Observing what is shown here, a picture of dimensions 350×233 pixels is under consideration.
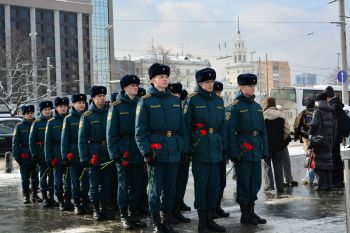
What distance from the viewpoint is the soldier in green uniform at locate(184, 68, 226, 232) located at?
751 cm

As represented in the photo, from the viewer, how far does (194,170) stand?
7.61 metres

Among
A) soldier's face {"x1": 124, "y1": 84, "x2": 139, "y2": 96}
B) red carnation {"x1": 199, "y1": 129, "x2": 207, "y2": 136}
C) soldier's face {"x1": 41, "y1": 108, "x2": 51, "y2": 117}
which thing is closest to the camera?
red carnation {"x1": 199, "y1": 129, "x2": 207, "y2": 136}

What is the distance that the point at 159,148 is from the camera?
23.8 ft

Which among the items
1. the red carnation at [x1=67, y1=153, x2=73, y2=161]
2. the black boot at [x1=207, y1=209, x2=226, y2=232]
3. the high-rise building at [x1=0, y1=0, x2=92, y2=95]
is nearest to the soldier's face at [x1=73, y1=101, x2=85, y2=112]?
the red carnation at [x1=67, y1=153, x2=73, y2=161]

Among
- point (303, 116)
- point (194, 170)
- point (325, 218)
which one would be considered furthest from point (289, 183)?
point (194, 170)

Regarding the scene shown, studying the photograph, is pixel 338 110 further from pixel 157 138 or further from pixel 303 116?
pixel 157 138

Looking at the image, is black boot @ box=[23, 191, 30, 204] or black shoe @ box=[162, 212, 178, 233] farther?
black boot @ box=[23, 191, 30, 204]

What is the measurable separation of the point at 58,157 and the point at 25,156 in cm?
158

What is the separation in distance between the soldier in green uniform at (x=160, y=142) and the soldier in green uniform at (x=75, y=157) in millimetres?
2529

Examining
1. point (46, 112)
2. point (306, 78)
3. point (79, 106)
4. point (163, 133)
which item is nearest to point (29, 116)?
point (46, 112)

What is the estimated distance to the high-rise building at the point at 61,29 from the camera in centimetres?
9588

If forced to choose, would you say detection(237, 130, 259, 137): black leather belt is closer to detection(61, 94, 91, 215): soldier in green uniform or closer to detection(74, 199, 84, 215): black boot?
detection(61, 94, 91, 215): soldier in green uniform

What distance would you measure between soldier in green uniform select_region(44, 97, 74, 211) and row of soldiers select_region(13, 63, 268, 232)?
19mm

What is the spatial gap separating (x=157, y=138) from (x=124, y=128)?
111 cm
